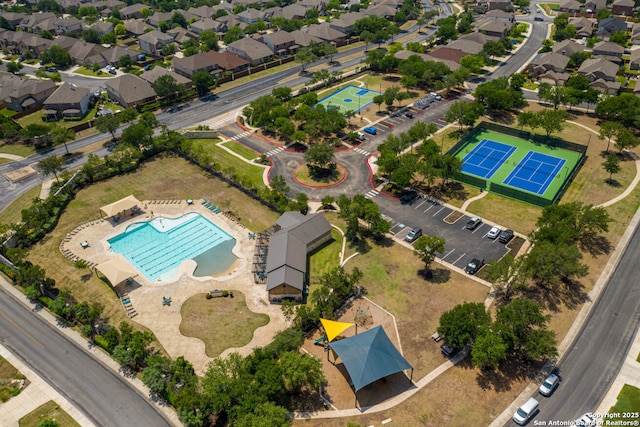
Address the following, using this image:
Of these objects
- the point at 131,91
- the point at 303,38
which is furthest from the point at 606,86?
the point at 131,91

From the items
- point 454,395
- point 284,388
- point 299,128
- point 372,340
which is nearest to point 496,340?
point 454,395

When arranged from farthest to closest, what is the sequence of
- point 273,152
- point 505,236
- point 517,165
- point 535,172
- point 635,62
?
point 635,62
point 273,152
point 517,165
point 535,172
point 505,236

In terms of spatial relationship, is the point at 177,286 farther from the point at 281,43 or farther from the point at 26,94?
the point at 281,43

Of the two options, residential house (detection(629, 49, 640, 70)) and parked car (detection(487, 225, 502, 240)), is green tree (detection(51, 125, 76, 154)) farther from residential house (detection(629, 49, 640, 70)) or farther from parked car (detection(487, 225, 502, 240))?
residential house (detection(629, 49, 640, 70))

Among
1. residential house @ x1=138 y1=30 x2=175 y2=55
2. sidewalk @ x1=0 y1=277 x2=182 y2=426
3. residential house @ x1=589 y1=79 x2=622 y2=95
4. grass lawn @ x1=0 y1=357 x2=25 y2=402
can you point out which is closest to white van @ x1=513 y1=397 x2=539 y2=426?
sidewalk @ x1=0 y1=277 x2=182 y2=426

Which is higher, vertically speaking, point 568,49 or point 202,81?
point 568,49
